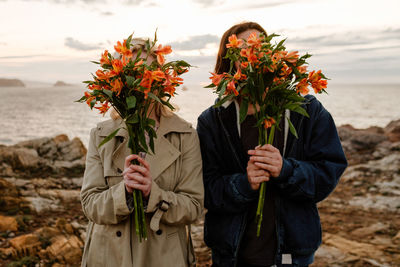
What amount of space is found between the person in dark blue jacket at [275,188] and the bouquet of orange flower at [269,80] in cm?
24

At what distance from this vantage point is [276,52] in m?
2.24

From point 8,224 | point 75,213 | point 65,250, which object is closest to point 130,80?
point 65,250

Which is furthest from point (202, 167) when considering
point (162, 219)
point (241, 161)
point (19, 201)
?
point (19, 201)

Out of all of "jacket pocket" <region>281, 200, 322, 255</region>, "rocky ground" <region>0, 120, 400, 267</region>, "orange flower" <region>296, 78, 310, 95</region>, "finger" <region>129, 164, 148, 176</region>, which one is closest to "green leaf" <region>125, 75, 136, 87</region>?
"finger" <region>129, 164, 148, 176</region>

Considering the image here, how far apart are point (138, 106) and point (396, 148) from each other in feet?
40.4

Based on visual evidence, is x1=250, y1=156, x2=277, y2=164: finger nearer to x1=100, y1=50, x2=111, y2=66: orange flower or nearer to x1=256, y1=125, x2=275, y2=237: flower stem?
x1=256, y1=125, x2=275, y2=237: flower stem

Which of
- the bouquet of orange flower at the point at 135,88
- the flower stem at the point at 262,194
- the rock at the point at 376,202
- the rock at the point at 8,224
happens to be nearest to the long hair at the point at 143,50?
the bouquet of orange flower at the point at 135,88

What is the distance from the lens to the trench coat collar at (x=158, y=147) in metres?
2.64

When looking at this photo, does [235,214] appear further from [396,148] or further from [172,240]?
[396,148]

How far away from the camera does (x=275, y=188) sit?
264cm

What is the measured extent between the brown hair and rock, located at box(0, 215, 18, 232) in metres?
4.59

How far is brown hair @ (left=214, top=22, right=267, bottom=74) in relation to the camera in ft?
9.31

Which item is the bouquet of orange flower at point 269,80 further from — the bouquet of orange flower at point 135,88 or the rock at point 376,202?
the rock at point 376,202

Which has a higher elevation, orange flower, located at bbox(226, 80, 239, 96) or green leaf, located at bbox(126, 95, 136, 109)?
orange flower, located at bbox(226, 80, 239, 96)
